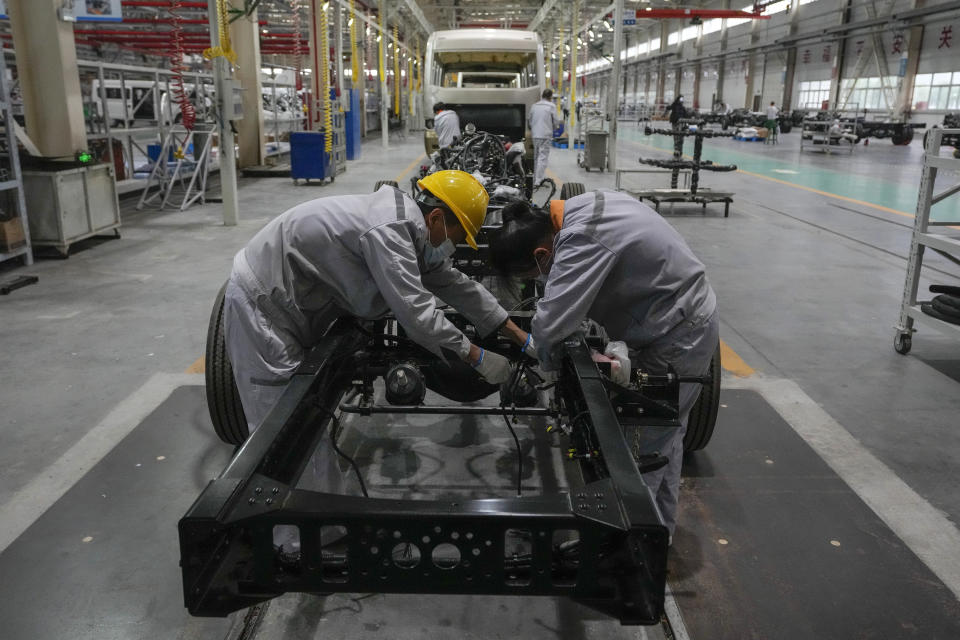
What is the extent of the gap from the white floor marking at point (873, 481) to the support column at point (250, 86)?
429 inches

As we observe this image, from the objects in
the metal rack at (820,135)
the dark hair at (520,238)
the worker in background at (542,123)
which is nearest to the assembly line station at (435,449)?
the dark hair at (520,238)

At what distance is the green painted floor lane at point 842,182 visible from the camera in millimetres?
10572

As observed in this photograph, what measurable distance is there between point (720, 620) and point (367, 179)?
11937 mm

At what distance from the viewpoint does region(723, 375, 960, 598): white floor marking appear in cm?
250

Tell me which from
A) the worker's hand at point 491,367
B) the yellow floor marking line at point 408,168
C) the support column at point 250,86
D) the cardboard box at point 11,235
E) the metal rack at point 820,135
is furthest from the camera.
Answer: the metal rack at point 820,135

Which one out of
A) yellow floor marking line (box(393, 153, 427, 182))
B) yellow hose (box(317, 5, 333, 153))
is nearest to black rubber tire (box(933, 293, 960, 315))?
yellow hose (box(317, 5, 333, 153))

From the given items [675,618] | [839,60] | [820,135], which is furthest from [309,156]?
[839,60]

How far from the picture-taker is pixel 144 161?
48.3 feet

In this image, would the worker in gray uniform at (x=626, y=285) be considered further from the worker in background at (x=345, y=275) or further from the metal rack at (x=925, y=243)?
the metal rack at (x=925, y=243)

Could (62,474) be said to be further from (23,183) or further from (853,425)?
(23,183)

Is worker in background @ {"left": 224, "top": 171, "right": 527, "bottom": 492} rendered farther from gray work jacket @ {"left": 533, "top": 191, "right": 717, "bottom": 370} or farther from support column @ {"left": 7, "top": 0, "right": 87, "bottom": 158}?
support column @ {"left": 7, "top": 0, "right": 87, "bottom": 158}

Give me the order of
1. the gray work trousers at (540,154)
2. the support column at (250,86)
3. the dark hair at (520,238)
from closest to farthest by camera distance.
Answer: the dark hair at (520,238) → the gray work trousers at (540,154) → the support column at (250,86)

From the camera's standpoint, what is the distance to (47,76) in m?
7.09

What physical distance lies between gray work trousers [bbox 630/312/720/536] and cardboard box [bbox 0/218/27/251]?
618 cm
